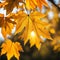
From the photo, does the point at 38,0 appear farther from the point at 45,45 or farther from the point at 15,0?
the point at 45,45

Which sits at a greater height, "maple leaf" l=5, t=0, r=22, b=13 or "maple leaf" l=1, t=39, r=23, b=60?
"maple leaf" l=5, t=0, r=22, b=13

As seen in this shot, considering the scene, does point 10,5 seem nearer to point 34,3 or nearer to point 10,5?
point 10,5

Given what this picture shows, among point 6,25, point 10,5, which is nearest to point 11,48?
point 6,25

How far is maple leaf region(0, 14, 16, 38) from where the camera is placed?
1.70 meters

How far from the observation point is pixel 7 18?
5.61ft

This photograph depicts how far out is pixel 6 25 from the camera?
1726mm

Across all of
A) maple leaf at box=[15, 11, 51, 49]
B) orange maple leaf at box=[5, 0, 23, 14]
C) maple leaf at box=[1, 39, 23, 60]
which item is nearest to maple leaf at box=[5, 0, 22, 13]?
orange maple leaf at box=[5, 0, 23, 14]

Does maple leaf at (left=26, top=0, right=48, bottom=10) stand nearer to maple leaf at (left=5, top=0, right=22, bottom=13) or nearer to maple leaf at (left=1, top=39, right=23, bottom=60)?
maple leaf at (left=5, top=0, right=22, bottom=13)

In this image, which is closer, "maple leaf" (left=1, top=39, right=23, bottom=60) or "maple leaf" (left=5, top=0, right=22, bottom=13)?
"maple leaf" (left=5, top=0, right=22, bottom=13)

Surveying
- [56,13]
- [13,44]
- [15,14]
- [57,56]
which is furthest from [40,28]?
[57,56]

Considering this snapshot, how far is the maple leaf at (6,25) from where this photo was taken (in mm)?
1697

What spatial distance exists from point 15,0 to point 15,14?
0.14 meters

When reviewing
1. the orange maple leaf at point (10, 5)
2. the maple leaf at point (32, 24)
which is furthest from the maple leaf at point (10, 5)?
the maple leaf at point (32, 24)

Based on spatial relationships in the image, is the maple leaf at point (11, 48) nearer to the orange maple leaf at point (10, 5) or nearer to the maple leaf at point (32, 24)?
the maple leaf at point (32, 24)
